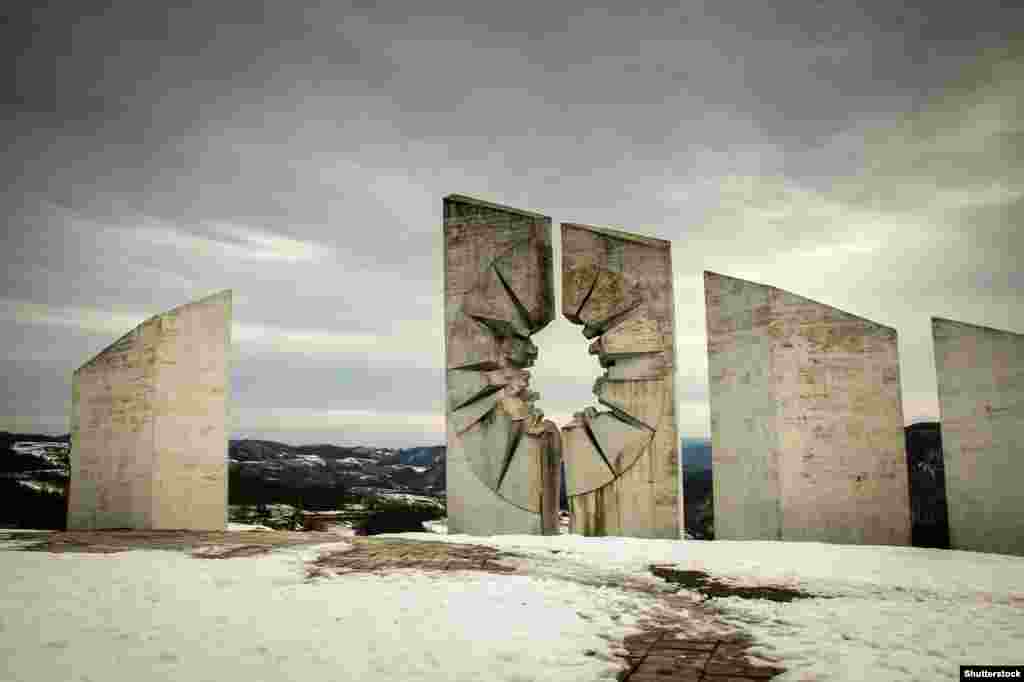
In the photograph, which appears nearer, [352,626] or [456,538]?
[352,626]

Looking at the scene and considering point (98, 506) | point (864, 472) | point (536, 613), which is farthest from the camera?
point (98, 506)

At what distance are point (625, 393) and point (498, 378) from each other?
172cm

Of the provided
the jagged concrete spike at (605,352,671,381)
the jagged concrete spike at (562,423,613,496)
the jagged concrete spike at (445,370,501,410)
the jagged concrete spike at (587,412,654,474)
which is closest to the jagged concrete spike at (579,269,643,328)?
the jagged concrete spike at (605,352,671,381)

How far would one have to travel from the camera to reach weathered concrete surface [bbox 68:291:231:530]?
10.9 meters

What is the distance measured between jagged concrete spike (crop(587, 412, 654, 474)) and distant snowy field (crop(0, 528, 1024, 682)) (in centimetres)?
193

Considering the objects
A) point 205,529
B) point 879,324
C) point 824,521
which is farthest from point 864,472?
point 205,529

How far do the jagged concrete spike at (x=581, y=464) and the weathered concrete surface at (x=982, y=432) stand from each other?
3.70 m

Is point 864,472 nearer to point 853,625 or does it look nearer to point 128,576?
point 853,625

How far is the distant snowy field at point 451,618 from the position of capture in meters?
4.32

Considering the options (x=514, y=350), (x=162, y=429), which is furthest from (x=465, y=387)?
(x=162, y=429)

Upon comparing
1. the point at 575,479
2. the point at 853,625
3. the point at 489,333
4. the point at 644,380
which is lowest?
the point at 853,625

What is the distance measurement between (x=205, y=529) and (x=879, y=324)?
888cm

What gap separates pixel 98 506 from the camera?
1135 cm

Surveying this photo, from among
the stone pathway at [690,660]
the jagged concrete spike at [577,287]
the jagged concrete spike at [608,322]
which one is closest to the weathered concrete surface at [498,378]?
the jagged concrete spike at [577,287]
